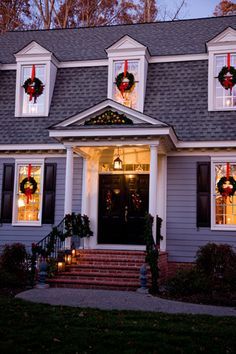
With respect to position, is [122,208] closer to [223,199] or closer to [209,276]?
[223,199]

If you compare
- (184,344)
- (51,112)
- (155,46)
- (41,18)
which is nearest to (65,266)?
(51,112)

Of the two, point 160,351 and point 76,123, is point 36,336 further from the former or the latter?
point 76,123

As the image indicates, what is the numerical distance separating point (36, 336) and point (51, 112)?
31.4 feet

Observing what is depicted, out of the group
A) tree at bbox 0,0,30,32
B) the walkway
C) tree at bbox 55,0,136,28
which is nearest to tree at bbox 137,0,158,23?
tree at bbox 55,0,136,28

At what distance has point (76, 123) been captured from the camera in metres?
12.4

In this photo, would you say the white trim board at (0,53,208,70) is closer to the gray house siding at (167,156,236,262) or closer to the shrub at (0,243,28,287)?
the gray house siding at (167,156,236,262)

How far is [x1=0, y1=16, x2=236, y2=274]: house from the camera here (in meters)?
12.6

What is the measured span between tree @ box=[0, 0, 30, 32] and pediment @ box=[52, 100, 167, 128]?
55.6 ft

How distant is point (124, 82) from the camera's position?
14086mm

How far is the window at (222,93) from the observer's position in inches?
537

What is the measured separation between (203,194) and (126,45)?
494 cm

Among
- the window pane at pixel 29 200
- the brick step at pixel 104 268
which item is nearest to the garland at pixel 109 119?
the window pane at pixel 29 200

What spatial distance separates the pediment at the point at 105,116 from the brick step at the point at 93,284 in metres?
3.85

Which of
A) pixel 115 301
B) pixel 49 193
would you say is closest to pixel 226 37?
pixel 49 193
